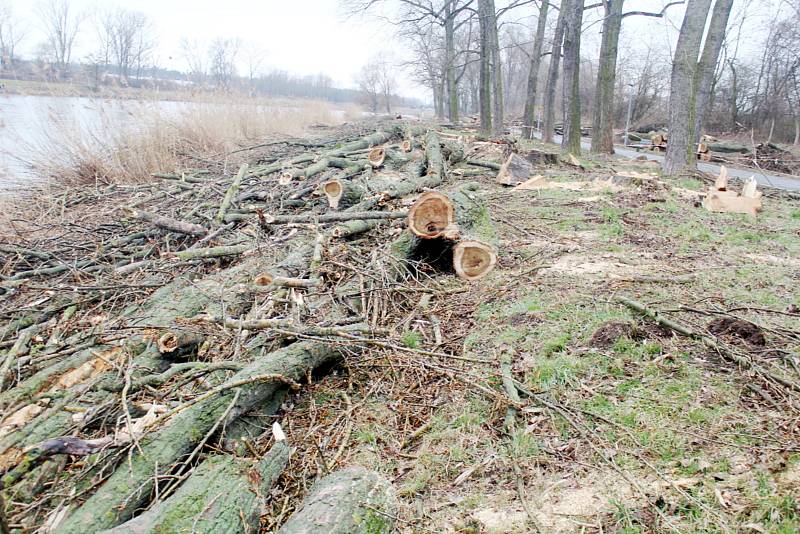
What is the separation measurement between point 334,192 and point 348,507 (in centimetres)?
478

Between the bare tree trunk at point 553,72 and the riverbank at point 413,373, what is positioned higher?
the bare tree trunk at point 553,72

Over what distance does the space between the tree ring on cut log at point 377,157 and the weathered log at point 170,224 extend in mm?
4193

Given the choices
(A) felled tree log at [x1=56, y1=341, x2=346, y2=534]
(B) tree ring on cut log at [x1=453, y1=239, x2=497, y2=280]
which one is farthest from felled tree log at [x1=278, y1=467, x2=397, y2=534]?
(B) tree ring on cut log at [x1=453, y1=239, x2=497, y2=280]

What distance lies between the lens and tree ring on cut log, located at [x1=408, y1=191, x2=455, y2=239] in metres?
4.85

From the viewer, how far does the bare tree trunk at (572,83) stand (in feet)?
42.9

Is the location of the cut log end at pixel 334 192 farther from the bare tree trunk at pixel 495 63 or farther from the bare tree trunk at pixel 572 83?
the bare tree trunk at pixel 495 63

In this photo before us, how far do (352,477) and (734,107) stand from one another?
93.0 ft

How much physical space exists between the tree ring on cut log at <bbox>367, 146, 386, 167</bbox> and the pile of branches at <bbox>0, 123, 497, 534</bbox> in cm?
218

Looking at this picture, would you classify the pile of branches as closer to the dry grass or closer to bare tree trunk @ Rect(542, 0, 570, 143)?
the dry grass

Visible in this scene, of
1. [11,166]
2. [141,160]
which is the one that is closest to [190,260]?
[141,160]

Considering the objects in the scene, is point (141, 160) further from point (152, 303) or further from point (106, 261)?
point (152, 303)

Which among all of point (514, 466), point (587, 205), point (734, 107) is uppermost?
point (734, 107)

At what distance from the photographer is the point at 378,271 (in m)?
4.45

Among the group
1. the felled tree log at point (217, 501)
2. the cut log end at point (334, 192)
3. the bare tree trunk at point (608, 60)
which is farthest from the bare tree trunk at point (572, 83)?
the felled tree log at point (217, 501)
